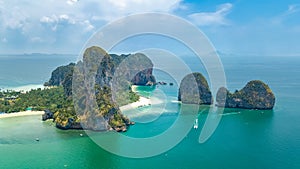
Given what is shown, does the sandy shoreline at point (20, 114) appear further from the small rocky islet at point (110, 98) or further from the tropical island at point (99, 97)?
the small rocky islet at point (110, 98)

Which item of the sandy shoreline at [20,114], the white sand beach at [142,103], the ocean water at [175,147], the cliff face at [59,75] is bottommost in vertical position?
the ocean water at [175,147]

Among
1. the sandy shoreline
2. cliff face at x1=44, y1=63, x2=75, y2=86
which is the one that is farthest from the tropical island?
cliff face at x1=44, y1=63, x2=75, y2=86

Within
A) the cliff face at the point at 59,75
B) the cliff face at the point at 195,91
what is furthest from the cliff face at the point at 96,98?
the cliff face at the point at 59,75

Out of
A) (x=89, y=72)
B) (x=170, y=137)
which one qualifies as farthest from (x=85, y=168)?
(x=89, y=72)

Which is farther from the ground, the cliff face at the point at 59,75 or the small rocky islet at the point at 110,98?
the cliff face at the point at 59,75

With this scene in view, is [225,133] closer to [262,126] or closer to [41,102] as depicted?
[262,126]

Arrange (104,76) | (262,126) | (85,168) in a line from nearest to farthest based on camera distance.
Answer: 1. (85,168)
2. (262,126)
3. (104,76)

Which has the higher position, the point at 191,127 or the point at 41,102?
the point at 41,102

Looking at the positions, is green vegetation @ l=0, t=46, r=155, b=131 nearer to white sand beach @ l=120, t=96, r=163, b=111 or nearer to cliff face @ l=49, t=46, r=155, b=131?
cliff face @ l=49, t=46, r=155, b=131
